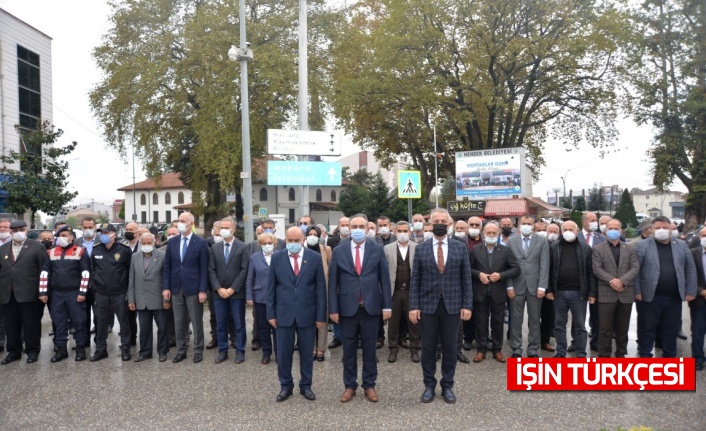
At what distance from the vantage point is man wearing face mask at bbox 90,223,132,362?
751 centimetres

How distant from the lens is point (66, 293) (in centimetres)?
756

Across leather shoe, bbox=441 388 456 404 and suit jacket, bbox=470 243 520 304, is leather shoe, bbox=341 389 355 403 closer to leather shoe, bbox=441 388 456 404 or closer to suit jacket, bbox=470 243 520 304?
leather shoe, bbox=441 388 456 404

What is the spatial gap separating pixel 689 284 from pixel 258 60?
20.3 m

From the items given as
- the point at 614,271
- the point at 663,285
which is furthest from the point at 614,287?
the point at 663,285

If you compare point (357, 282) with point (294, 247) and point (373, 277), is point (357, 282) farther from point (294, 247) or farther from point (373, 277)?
point (294, 247)

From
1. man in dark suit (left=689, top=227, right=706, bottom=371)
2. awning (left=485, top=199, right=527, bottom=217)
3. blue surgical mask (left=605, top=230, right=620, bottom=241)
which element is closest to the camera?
man in dark suit (left=689, top=227, right=706, bottom=371)

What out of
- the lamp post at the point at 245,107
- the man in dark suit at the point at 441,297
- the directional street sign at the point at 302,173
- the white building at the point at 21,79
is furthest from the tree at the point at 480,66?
the man in dark suit at the point at 441,297

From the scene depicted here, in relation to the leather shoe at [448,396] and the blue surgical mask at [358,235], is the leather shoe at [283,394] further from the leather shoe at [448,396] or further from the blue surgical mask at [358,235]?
the blue surgical mask at [358,235]

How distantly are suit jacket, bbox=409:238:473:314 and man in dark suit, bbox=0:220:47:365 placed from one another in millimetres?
5384

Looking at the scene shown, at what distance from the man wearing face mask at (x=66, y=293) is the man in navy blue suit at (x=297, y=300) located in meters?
3.45

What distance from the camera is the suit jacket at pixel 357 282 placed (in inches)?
223

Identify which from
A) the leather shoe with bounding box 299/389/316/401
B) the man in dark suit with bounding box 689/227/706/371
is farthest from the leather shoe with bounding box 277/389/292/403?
the man in dark suit with bounding box 689/227/706/371

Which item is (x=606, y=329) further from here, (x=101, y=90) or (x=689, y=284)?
(x=101, y=90)

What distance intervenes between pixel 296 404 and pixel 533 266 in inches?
146
